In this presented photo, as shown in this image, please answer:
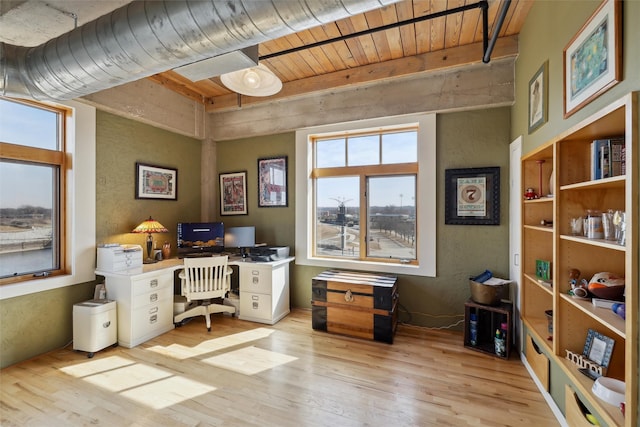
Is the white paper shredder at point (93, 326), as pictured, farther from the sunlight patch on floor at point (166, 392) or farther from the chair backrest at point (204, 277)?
the sunlight patch on floor at point (166, 392)

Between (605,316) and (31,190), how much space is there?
4.40 meters

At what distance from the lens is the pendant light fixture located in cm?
225

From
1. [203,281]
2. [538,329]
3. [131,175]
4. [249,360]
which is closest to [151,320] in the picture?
[203,281]

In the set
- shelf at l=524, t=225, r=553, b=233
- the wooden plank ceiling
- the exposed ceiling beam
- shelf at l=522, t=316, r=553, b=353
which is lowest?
shelf at l=522, t=316, r=553, b=353

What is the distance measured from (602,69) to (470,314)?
7.10 ft

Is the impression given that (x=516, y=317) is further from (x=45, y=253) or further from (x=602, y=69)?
(x=45, y=253)

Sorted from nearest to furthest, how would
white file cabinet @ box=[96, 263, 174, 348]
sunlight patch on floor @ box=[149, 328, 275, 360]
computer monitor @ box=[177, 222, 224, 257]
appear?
sunlight patch on floor @ box=[149, 328, 275, 360] → white file cabinet @ box=[96, 263, 174, 348] → computer monitor @ box=[177, 222, 224, 257]

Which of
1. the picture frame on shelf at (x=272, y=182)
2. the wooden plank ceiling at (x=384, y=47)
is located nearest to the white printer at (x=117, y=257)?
the picture frame on shelf at (x=272, y=182)

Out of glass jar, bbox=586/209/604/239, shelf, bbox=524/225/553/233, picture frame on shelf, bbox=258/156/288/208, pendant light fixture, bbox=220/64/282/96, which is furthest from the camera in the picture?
picture frame on shelf, bbox=258/156/288/208

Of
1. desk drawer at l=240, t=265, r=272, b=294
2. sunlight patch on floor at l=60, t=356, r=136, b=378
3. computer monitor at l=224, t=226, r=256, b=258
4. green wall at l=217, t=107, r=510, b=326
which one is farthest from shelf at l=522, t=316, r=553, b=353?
sunlight patch on floor at l=60, t=356, r=136, b=378

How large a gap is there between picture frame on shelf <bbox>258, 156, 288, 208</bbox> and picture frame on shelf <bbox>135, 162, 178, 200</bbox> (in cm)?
119

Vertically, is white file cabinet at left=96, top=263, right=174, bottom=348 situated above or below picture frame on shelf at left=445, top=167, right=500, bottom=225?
below

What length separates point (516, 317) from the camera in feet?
8.83

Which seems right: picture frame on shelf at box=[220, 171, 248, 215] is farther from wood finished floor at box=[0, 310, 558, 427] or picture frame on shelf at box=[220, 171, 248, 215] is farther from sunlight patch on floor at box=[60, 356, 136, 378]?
sunlight patch on floor at box=[60, 356, 136, 378]
